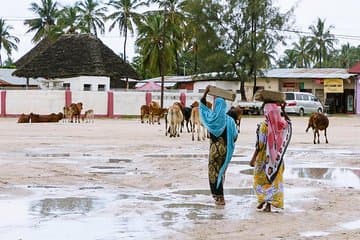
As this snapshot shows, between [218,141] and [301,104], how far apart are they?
45501 millimetres

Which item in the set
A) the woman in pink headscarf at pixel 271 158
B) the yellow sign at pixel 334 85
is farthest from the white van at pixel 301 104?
the woman in pink headscarf at pixel 271 158

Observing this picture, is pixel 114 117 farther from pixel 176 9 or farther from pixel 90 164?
pixel 90 164

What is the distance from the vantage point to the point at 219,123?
11.0 meters

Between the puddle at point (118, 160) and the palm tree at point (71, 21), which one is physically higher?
the palm tree at point (71, 21)

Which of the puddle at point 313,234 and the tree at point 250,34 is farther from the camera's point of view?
the tree at point 250,34

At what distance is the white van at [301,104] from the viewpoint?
55.6 m

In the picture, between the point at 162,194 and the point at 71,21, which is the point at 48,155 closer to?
the point at 162,194

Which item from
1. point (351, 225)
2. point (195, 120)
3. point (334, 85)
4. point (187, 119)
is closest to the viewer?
point (351, 225)

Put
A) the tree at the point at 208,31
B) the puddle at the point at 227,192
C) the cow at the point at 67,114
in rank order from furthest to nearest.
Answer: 1. the tree at the point at 208,31
2. the cow at the point at 67,114
3. the puddle at the point at 227,192

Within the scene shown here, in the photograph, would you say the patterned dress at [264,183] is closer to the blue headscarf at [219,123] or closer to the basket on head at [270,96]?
the basket on head at [270,96]

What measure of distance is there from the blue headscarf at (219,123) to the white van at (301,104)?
1768 inches

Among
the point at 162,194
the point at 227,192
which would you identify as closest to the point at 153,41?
the point at 227,192

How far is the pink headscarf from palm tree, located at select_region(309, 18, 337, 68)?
269 feet

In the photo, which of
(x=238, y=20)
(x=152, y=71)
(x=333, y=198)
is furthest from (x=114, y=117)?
(x=333, y=198)
